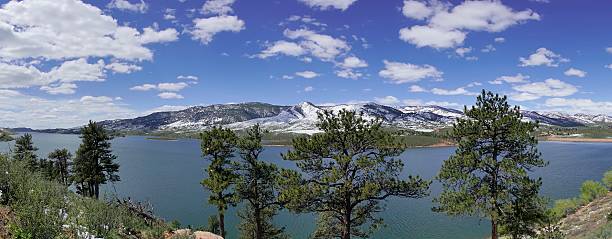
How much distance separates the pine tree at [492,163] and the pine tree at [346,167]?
6.86ft

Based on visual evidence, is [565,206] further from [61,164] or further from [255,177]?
[61,164]

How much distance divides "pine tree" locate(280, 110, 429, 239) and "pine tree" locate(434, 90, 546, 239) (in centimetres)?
209

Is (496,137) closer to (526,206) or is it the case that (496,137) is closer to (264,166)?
(526,206)

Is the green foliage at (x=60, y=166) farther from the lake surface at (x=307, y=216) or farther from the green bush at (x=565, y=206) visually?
the green bush at (x=565, y=206)


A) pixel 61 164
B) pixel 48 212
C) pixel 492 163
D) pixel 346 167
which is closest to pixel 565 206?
pixel 492 163

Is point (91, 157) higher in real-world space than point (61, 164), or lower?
higher

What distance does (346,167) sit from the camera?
22922 mm

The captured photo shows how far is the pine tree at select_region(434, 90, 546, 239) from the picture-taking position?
22328 millimetres

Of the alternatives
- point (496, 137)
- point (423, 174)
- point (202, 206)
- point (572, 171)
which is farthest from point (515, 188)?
point (572, 171)

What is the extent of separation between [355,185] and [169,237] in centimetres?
992

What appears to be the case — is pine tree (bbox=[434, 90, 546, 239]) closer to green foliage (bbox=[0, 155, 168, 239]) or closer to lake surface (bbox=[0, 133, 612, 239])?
lake surface (bbox=[0, 133, 612, 239])

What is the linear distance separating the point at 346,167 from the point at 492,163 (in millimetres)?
7713

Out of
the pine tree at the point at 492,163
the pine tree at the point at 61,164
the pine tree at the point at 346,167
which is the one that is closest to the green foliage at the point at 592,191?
the pine tree at the point at 492,163

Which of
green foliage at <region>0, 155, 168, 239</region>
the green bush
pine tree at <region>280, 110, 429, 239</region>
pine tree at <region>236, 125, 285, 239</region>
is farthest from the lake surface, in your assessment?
green foliage at <region>0, 155, 168, 239</region>
